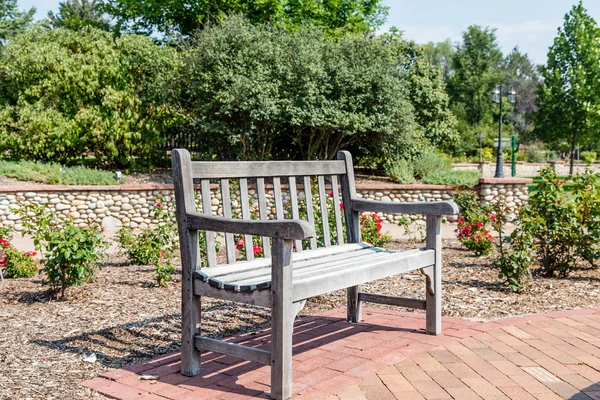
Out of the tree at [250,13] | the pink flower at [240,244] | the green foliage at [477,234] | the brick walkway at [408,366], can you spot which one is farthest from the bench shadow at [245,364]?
the tree at [250,13]

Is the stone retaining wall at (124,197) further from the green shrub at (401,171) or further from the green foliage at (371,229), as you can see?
the green foliage at (371,229)

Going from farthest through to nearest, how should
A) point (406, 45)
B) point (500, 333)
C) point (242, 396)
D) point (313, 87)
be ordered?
point (406, 45) → point (313, 87) → point (500, 333) → point (242, 396)

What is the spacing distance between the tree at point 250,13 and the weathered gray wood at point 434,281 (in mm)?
18306

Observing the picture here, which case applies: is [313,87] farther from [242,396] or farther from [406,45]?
[242,396]

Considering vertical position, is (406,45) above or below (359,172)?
above

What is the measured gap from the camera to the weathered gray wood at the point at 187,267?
10.5ft

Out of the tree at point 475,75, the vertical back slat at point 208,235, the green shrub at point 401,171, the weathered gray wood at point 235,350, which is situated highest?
the tree at point 475,75

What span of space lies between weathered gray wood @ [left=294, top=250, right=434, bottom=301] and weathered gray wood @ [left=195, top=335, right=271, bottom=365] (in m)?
0.35

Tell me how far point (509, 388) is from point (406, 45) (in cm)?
1789

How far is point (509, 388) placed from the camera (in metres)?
3.08

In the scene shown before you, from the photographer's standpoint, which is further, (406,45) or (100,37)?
(406,45)

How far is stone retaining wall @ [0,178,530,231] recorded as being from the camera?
487 inches

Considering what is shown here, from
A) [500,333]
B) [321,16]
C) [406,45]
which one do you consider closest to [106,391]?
[500,333]

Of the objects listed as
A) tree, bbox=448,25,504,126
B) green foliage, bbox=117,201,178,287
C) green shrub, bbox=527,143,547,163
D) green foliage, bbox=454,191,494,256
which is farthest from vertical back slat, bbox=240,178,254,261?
tree, bbox=448,25,504,126
